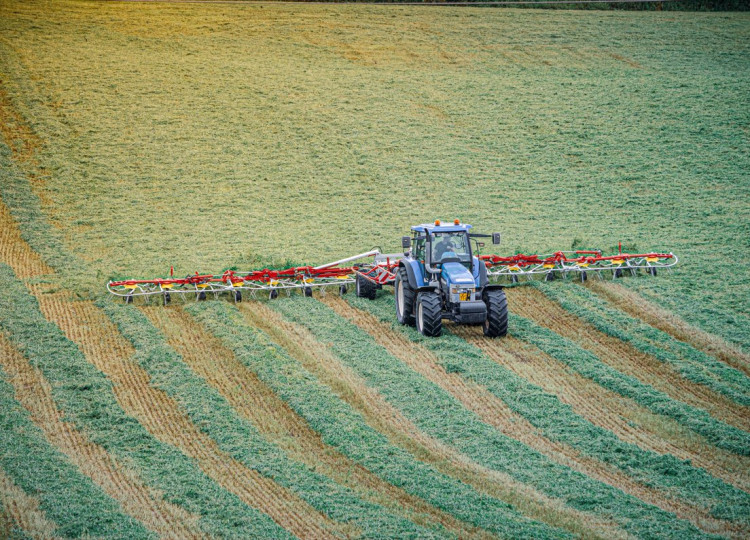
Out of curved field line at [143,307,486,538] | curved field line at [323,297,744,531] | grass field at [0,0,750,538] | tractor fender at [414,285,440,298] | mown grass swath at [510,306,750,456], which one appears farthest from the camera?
tractor fender at [414,285,440,298]

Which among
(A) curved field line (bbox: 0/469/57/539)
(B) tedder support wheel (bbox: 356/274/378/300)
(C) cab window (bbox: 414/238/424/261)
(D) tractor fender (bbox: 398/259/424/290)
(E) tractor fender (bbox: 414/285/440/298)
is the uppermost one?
(C) cab window (bbox: 414/238/424/261)

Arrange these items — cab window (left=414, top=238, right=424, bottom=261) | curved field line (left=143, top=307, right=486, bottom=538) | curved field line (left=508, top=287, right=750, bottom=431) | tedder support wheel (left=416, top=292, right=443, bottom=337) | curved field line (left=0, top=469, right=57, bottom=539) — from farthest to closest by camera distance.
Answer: cab window (left=414, top=238, right=424, bottom=261)
tedder support wheel (left=416, top=292, right=443, bottom=337)
curved field line (left=508, top=287, right=750, bottom=431)
curved field line (left=143, top=307, right=486, bottom=538)
curved field line (left=0, top=469, right=57, bottom=539)

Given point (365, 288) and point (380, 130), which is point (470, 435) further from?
point (380, 130)

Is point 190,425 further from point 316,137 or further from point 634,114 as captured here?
point 634,114

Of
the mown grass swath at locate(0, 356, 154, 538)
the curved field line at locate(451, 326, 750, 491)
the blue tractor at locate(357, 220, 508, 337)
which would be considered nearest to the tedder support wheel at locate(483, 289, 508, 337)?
the blue tractor at locate(357, 220, 508, 337)

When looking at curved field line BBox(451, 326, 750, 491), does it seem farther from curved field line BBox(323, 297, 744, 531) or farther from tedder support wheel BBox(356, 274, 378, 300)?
tedder support wheel BBox(356, 274, 378, 300)

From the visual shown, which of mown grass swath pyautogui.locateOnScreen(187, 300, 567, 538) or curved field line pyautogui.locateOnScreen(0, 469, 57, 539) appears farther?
mown grass swath pyautogui.locateOnScreen(187, 300, 567, 538)

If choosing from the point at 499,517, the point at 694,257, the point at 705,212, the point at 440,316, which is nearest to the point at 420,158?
the point at 705,212
